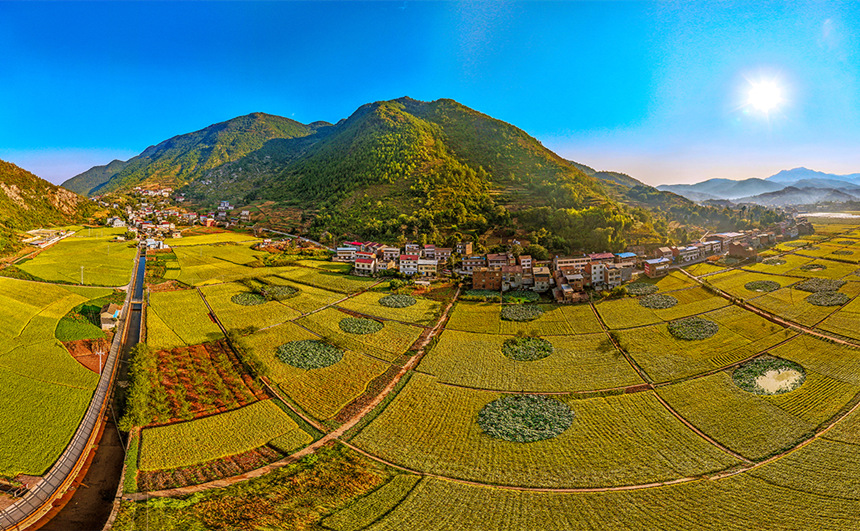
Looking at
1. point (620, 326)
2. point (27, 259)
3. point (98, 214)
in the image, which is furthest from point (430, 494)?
point (98, 214)

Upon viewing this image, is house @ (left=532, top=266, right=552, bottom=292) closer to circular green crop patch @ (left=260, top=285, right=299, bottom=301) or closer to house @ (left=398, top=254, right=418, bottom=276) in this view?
house @ (left=398, top=254, right=418, bottom=276)

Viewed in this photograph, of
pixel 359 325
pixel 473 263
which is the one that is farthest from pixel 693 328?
pixel 359 325

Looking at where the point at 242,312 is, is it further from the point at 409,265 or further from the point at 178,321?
the point at 409,265

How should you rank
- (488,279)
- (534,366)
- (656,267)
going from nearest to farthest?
(534,366), (488,279), (656,267)

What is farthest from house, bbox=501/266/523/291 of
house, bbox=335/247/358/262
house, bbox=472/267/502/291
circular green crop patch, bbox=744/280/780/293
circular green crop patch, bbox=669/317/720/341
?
house, bbox=335/247/358/262

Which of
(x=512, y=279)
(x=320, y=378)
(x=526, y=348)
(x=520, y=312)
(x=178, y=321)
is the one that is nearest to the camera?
(x=320, y=378)
